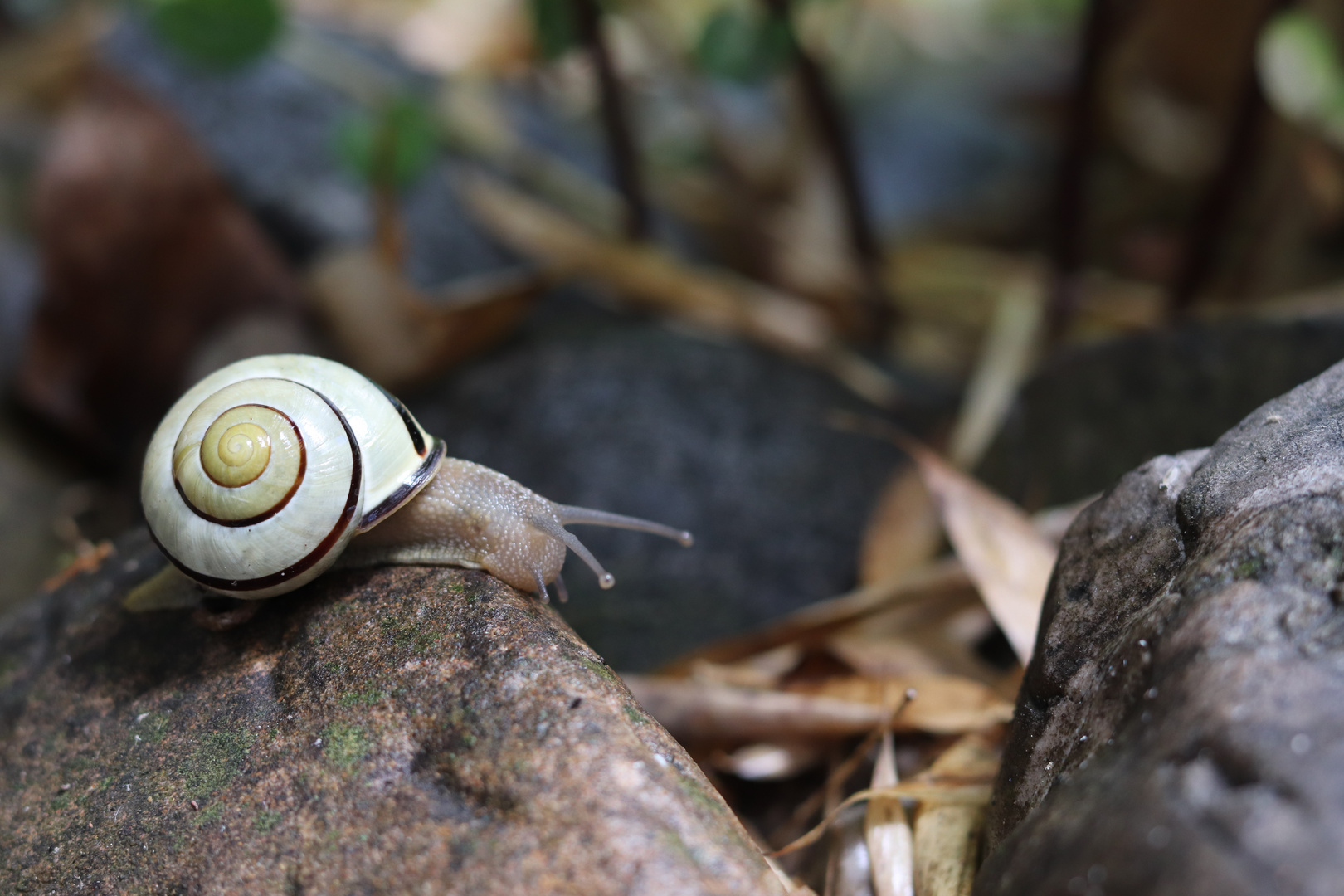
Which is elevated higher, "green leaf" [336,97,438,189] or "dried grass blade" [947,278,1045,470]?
"green leaf" [336,97,438,189]

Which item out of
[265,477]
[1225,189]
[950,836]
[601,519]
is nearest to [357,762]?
[265,477]

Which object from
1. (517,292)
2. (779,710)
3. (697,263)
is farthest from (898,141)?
(779,710)

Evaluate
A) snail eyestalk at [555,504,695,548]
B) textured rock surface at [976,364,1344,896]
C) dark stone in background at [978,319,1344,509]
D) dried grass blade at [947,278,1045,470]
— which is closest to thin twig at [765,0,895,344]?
dried grass blade at [947,278,1045,470]

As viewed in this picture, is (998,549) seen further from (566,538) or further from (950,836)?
(566,538)

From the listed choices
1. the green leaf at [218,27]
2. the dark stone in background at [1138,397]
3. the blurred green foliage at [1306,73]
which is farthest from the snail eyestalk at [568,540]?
the blurred green foliage at [1306,73]

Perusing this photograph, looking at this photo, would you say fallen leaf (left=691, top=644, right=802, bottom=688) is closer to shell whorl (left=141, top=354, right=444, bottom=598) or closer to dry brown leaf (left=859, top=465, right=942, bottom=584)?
dry brown leaf (left=859, top=465, right=942, bottom=584)

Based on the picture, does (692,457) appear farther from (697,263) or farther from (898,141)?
(898,141)

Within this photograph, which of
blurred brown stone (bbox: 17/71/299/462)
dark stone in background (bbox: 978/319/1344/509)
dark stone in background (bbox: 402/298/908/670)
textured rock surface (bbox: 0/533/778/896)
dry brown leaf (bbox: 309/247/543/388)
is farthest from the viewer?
blurred brown stone (bbox: 17/71/299/462)
